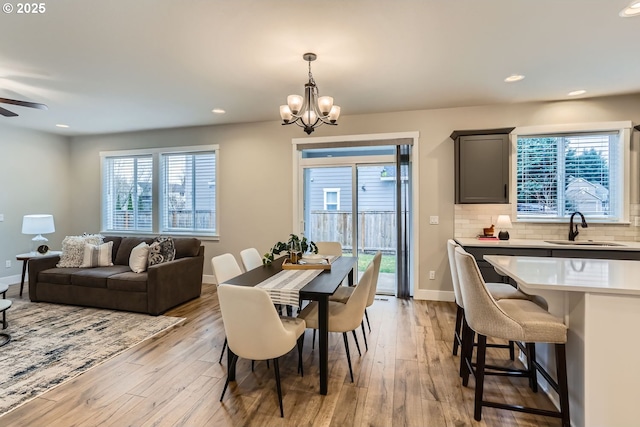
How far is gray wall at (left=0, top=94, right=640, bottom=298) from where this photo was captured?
4.11 meters

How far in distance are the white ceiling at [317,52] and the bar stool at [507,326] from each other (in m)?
1.77

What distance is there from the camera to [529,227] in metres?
4.16

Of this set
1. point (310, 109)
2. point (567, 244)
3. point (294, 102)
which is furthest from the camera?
point (567, 244)

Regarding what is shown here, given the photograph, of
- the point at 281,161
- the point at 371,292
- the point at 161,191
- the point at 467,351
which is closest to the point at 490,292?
the point at 467,351

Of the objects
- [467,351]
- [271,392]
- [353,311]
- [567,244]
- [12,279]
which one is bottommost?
[271,392]

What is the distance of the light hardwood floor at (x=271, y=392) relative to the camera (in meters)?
1.93

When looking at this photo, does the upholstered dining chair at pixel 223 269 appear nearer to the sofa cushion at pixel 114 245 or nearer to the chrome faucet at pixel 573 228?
the sofa cushion at pixel 114 245

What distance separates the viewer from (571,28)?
7.86 ft

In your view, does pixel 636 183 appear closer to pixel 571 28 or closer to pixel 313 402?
pixel 571 28

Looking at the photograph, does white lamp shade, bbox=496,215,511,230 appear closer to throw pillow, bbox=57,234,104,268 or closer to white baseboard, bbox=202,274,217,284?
white baseboard, bbox=202,274,217,284

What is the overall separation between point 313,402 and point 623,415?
1705 millimetres

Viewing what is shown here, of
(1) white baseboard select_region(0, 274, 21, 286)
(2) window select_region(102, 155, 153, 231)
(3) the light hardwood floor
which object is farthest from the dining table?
(1) white baseboard select_region(0, 274, 21, 286)

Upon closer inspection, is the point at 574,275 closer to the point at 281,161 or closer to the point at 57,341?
the point at 281,161

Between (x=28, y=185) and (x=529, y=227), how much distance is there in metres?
8.02
